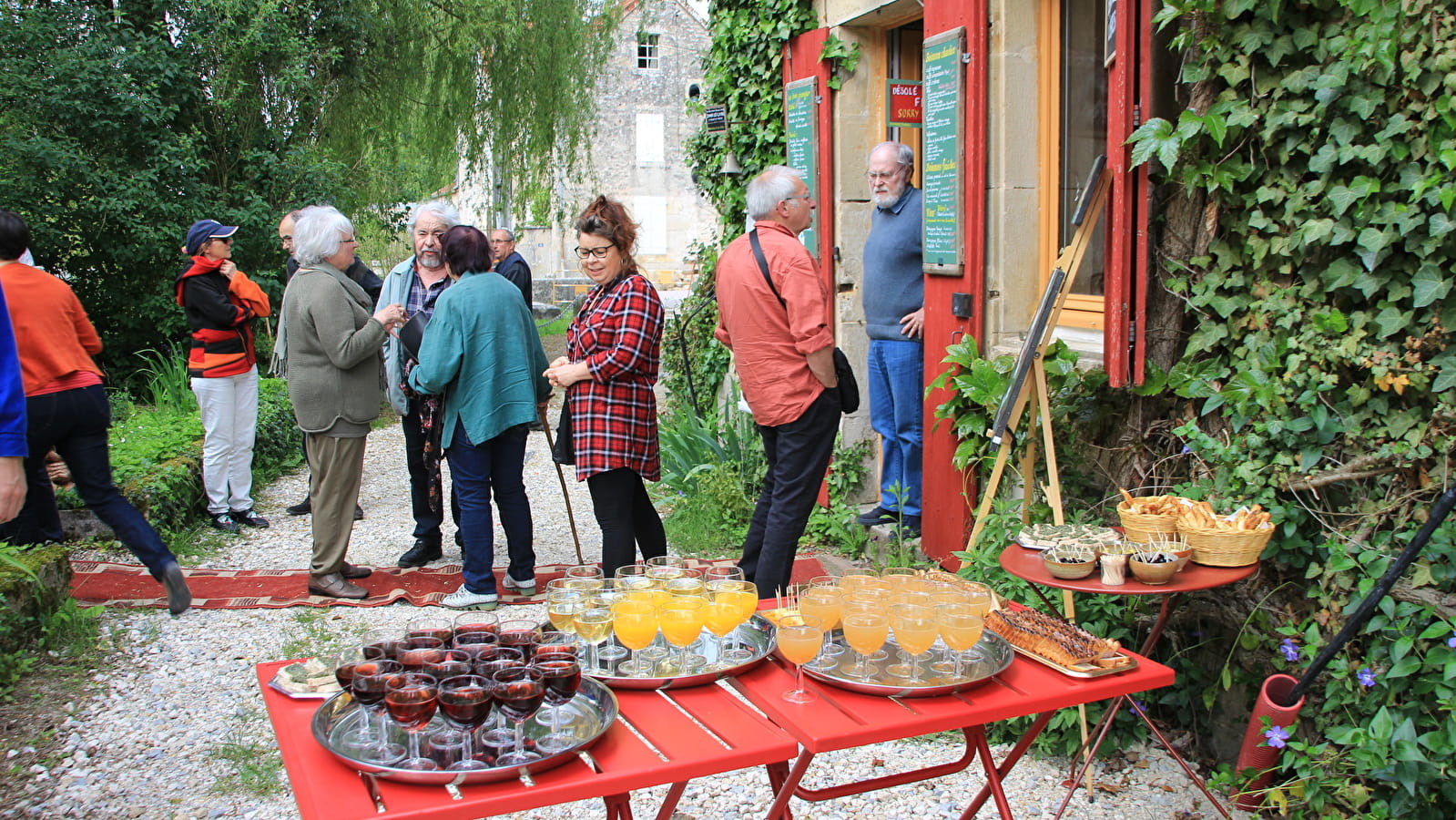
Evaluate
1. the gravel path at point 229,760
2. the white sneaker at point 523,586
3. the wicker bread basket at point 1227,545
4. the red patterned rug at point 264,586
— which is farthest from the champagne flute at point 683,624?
the white sneaker at point 523,586

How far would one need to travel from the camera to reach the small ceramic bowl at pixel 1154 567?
3018 millimetres

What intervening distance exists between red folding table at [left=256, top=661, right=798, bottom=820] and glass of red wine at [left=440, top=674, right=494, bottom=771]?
0.10m

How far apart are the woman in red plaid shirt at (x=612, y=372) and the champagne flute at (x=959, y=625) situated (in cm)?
262

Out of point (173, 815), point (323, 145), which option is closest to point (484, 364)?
point (173, 815)

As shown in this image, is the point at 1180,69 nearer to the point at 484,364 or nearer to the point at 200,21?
the point at 484,364

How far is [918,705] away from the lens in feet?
7.47

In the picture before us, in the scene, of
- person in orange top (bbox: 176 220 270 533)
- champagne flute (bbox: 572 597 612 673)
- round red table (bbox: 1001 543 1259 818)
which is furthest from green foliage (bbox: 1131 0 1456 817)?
person in orange top (bbox: 176 220 270 533)

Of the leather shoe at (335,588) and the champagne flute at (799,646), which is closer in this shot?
the champagne flute at (799,646)

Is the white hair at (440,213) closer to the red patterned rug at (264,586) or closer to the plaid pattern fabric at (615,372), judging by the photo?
the plaid pattern fabric at (615,372)

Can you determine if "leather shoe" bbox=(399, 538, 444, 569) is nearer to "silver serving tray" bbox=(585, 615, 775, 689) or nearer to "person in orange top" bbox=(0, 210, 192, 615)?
"person in orange top" bbox=(0, 210, 192, 615)

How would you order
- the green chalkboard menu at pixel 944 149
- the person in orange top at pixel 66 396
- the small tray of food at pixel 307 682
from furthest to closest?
1. the green chalkboard menu at pixel 944 149
2. the person in orange top at pixel 66 396
3. the small tray of food at pixel 307 682

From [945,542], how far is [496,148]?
11.5 meters

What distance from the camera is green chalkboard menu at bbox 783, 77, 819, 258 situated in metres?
6.46

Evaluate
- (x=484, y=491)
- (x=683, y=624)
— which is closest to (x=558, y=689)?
(x=683, y=624)
